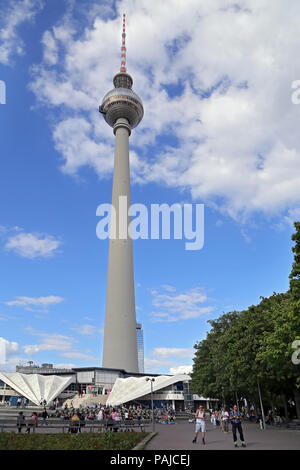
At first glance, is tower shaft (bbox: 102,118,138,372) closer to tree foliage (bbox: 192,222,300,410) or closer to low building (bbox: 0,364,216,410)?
low building (bbox: 0,364,216,410)

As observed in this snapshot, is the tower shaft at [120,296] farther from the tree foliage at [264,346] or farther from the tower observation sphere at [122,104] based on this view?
the tree foliage at [264,346]

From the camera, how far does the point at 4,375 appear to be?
7544 centimetres

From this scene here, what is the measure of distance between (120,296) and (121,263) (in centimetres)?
726

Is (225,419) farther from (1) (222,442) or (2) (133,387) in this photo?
(2) (133,387)

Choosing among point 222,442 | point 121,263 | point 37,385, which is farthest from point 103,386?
point 222,442

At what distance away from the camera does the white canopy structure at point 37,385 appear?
70625mm

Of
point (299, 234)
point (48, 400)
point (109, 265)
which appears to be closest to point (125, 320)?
point (109, 265)

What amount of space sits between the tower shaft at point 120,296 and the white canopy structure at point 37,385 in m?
10.6

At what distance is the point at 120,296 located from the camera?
84938 millimetres

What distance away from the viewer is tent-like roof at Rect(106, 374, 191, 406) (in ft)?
224

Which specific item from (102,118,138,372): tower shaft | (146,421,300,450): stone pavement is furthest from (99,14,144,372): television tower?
(146,421,300,450): stone pavement

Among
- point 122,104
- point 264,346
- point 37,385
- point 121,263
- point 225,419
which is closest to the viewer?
point 225,419
